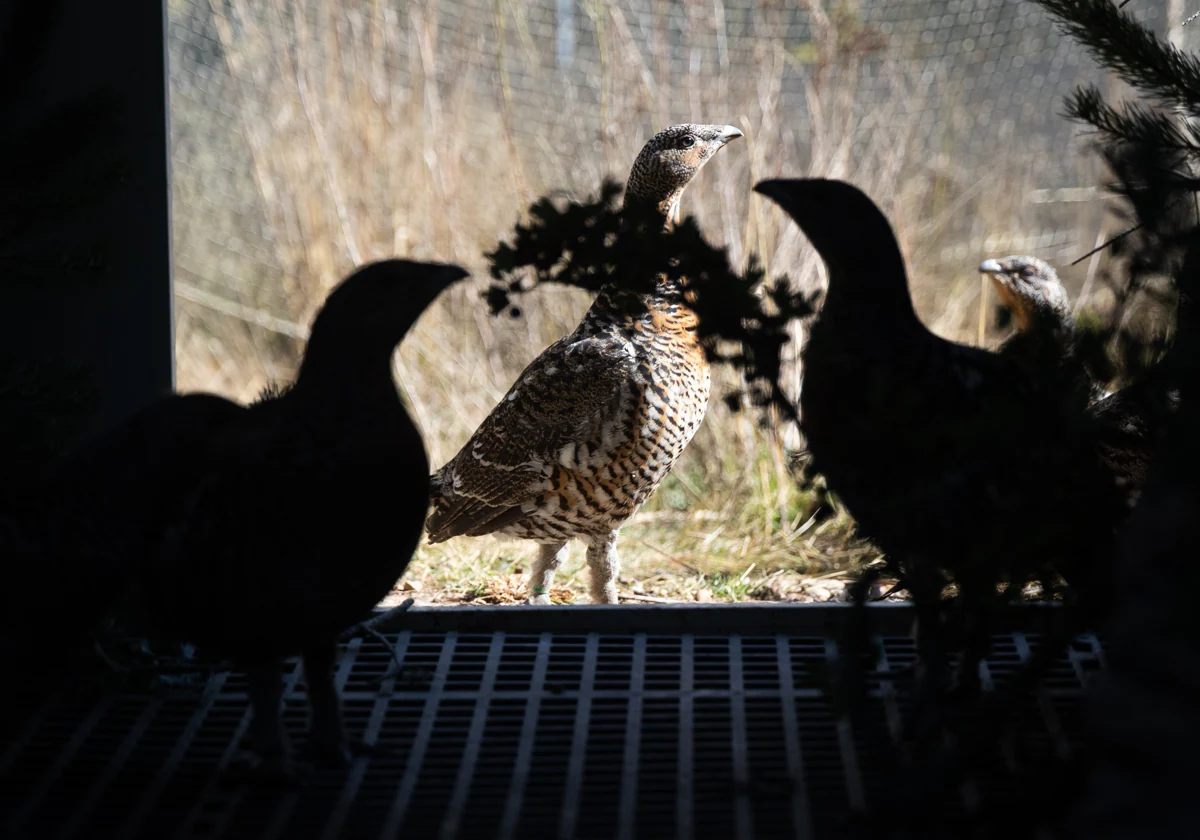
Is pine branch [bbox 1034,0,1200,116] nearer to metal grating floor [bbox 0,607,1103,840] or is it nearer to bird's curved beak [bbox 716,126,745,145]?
metal grating floor [bbox 0,607,1103,840]

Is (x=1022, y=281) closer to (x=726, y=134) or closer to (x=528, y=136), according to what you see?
(x=726, y=134)

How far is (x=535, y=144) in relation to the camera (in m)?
7.50

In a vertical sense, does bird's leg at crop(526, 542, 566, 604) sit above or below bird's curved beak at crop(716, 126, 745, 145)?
below

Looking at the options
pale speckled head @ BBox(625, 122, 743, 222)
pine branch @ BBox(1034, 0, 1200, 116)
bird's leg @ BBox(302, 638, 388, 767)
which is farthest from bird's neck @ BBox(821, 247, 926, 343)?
pale speckled head @ BBox(625, 122, 743, 222)

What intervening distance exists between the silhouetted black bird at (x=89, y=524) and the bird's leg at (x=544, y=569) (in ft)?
8.82

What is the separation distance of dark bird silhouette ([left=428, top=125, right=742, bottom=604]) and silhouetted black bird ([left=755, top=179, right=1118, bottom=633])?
1.76 metres

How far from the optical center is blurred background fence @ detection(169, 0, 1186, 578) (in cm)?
656

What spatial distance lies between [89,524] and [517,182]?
4302 millimetres

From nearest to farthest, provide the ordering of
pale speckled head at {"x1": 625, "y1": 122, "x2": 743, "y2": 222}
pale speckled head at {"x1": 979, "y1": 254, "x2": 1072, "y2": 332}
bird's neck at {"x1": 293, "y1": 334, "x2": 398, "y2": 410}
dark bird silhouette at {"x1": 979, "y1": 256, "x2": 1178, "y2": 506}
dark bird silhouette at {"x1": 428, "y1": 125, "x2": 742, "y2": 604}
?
dark bird silhouette at {"x1": 979, "y1": 256, "x2": 1178, "y2": 506} → bird's neck at {"x1": 293, "y1": 334, "x2": 398, "y2": 410} → dark bird silhouette at {"x1": 428, "y1": 125, "x2": 742, "y2": 604} → pale speckled head at {"x1": 625, "y1": 122, "x2": 743, "y2": 222} → pale speckled head at {"x1": 979, "y1": 254, "x2": 1072, "y2": 332}

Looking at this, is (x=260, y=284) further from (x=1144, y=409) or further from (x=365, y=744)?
(x=1144, y=409)

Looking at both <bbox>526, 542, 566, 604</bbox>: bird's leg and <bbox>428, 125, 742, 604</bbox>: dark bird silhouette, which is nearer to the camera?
<bbox>428, 125, 742, 604</bbox>: dark bird silhouette

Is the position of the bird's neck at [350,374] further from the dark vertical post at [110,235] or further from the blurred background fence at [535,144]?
the blurred background fence at [535,144]

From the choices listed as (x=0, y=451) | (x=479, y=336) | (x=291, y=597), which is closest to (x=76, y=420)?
(x=0, y=451)

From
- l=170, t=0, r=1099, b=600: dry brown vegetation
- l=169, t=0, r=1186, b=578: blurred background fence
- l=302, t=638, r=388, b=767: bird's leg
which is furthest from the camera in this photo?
l=169, t=0, r=1186, b=578: blurred background fence
